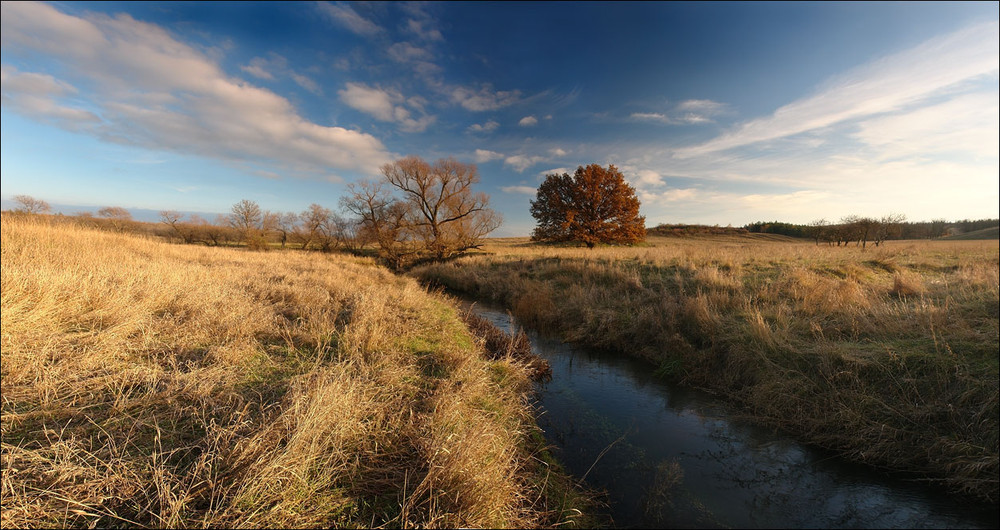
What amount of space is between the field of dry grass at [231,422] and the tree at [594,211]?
1161 inches

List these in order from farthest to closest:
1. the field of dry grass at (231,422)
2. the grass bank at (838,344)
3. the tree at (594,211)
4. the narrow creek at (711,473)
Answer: the tree at (594,211) < the grass bank at (838,344) < the narrow creek at (711,473) < the field of dry grass at (231,422)

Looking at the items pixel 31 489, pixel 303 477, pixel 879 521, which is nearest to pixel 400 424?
pixel 303 477

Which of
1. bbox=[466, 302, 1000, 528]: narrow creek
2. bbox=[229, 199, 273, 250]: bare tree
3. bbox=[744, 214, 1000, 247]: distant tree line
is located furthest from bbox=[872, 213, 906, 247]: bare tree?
bbox=[229, 199, 273, 250]: bare tree

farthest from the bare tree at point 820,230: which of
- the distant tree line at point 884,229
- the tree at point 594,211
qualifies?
the tree at point 594,211

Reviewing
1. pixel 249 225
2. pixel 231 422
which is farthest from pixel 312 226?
pixel 231 422

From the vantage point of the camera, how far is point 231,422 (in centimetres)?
345

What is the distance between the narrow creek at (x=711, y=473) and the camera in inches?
157

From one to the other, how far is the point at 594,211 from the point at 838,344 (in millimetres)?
29346

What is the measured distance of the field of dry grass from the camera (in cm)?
262

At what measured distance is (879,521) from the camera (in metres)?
3.96

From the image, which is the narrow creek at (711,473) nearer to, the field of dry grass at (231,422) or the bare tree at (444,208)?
the field of dry grass at (231,422)

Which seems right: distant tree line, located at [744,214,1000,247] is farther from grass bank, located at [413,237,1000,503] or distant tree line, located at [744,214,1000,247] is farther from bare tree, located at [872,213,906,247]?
grass bank, located at [413,237,1000,503]

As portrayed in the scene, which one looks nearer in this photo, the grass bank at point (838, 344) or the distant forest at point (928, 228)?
the grass bank at point (838, 344)

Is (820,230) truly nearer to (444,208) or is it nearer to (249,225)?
(444,208)
